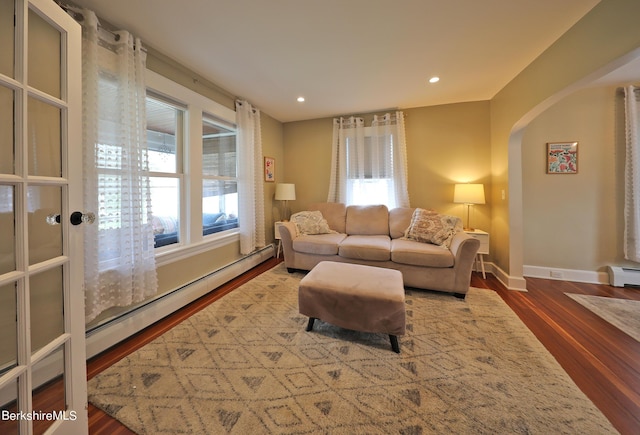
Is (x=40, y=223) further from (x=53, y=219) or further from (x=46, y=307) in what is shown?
(x=46, y=307)

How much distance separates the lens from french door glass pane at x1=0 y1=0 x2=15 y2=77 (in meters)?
0.86

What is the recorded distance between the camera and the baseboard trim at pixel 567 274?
2748mm

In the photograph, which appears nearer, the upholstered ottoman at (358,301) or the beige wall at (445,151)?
the upholstered ottoman at (358,301)

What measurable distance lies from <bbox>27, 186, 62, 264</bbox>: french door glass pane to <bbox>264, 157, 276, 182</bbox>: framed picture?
2824 millimetres

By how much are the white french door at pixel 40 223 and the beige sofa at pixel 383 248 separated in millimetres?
2245

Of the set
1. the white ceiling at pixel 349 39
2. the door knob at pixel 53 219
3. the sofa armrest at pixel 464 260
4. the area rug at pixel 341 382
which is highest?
the white ceiling at pixel 349 39

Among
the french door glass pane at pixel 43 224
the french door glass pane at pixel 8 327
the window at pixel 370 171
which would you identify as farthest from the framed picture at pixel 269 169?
the french door glass pane at pixel 8 327

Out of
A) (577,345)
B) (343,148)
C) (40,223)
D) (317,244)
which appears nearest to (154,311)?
(40,223)

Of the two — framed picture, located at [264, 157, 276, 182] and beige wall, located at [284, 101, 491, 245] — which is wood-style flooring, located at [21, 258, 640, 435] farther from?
framed picture, located at [264, 157, 276, 182]

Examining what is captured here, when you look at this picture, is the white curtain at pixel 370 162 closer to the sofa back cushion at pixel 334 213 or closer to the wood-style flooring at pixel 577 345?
the sofa back cushion at pixel 334 213

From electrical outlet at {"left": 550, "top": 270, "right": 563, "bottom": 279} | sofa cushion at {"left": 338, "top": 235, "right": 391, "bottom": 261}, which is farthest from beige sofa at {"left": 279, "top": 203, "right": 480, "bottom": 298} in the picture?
electrical outlet at {"left": 550, "top": 270, "right": 563, "bottom": 279}

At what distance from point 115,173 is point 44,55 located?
2.83ft

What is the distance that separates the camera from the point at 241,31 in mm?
1834

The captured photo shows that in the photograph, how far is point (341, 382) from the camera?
4.48 ft
